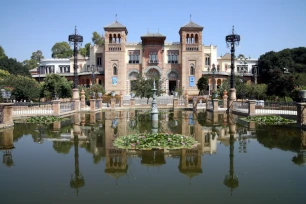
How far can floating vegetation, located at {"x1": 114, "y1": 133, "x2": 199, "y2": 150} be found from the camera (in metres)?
8.70

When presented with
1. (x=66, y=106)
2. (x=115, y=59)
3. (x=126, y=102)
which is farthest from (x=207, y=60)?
(x=66, y=106)

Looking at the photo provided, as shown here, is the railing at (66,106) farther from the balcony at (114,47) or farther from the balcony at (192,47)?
the balcony at (192,47)

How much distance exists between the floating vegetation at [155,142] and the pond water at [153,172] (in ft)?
1.20

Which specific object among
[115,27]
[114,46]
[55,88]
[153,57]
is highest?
[115,27]

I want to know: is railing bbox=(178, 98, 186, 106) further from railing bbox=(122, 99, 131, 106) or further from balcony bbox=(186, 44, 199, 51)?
balcony bbox=(186, 44, 199, 51)

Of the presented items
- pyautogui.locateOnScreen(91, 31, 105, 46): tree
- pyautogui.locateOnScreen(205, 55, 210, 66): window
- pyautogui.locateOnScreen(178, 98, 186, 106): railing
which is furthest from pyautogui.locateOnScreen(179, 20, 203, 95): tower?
pyautogui.locateOnScreen(91, 31, 105, 46): tree

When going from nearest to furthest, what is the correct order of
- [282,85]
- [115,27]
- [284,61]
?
1. [282,85]
2. [115,27]
3. [284,61]

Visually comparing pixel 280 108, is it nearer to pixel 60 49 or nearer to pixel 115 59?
pixel 115 59

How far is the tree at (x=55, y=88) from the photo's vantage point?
36.2m

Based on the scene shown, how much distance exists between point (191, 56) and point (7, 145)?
4232cm

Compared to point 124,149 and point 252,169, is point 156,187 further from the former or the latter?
point 124,149

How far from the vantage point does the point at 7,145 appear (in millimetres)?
9570

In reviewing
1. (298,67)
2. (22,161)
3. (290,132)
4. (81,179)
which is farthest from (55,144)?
(298,67)

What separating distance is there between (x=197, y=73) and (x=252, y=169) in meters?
43.1
